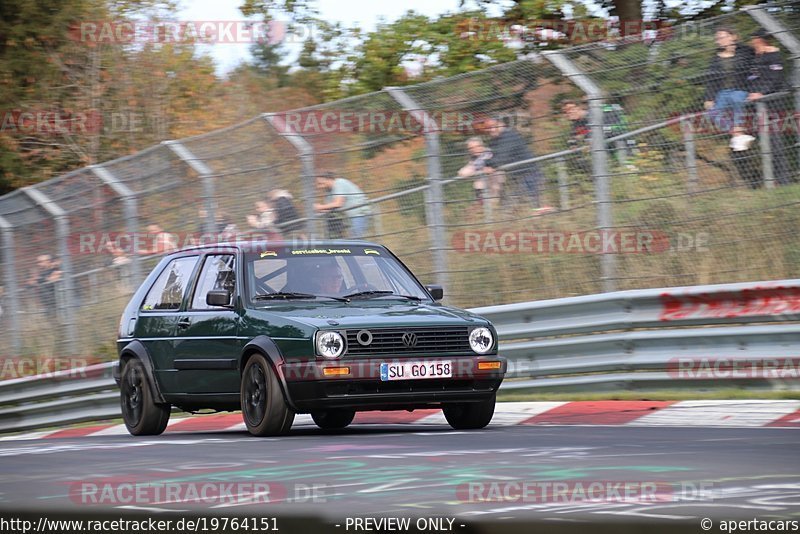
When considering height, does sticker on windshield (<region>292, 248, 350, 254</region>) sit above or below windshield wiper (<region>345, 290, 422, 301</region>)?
above

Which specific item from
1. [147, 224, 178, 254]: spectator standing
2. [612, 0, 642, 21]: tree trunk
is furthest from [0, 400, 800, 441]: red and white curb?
[612, 0, 642, 21]: tree trunk

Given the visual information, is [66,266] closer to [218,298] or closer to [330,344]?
[218,298]

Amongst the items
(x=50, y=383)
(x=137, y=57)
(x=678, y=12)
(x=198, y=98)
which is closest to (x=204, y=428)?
(x=50, y=383)

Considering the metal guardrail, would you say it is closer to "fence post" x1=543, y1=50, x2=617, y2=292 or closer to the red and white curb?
"fence post" x1=543, y1=50, x2=617, y2=292

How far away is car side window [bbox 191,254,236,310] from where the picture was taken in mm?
11031

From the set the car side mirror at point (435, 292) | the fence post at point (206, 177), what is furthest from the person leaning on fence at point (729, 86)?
the fence post at point (206, 177)

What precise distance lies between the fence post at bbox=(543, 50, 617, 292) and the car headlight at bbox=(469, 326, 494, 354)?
231cm

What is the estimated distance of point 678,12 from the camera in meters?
23.7

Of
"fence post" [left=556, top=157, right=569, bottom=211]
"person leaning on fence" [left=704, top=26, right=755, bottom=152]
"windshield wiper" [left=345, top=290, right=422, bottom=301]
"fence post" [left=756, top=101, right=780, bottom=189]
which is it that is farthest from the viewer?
"fence post" [left=556, top=157, right=569, bottom=211]

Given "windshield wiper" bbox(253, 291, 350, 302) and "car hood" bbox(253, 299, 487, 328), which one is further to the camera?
"windshield wiper" bbox(253, 291, 350, 302)

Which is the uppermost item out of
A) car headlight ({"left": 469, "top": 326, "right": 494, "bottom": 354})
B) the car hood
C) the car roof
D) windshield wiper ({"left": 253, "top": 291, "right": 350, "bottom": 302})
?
the car roof

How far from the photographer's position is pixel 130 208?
646 inches

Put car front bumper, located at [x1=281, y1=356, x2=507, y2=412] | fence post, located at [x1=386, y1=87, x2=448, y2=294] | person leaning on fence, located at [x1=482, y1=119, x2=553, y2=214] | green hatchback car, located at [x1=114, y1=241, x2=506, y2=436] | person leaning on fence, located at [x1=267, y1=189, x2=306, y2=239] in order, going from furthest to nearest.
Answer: person leaning on fence, located at [x1=267, y1=189, x2=306, y2=239] < fence post, located at [x1=386, y1=87, x2=448, y2=294] < person leaning on fence, located at [x1=482, y1=119, x2=553, y2=214] < green hatchback car, located at [x1=114, y1=241, x2=506, y2=436] < car front bumper, located at [x1=281, y1=356, x2=507, y2=412]

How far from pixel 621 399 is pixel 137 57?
2512 cm
